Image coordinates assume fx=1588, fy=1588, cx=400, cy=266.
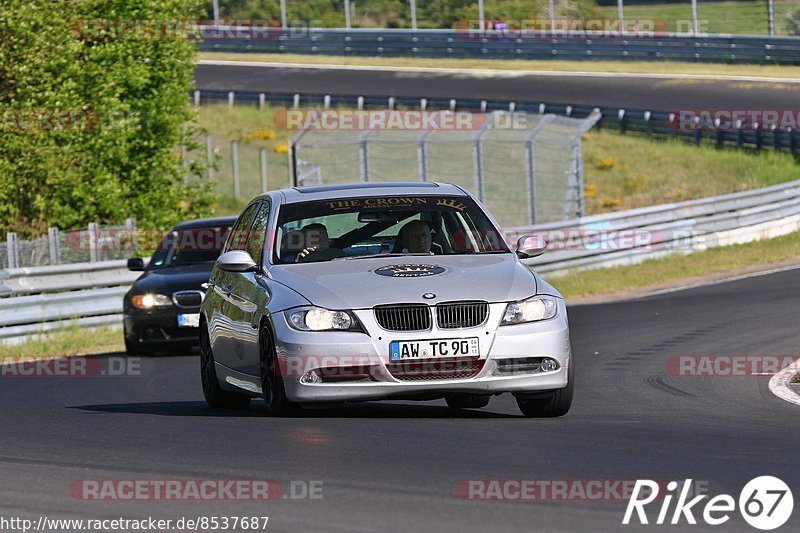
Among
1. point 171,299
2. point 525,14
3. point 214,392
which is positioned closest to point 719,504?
point 214,392

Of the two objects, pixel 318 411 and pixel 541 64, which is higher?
pixel 541 64

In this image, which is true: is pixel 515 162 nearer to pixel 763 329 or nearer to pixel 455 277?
pixel 763 329

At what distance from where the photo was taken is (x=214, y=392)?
11.4m

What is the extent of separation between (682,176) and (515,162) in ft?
34.1

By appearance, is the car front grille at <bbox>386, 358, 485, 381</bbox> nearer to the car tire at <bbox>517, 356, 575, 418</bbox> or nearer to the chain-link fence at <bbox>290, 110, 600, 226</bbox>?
the car tire at <bbox>517, 356, 575, 418</bbox>

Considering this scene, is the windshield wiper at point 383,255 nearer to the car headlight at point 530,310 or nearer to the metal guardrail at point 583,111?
the car headlight at point 530,310

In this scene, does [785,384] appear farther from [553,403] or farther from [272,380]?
[272,380]

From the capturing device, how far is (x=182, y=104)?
3150 centimetres

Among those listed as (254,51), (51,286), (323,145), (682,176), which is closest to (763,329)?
(51,286)

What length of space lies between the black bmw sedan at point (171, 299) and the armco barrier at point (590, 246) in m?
2.88

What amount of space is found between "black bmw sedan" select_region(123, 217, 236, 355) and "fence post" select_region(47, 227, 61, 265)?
13.4ft

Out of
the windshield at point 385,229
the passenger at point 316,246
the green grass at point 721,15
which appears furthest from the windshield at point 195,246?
the green grass at point 721,15

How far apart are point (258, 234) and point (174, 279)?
296 inches

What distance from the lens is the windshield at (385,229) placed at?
10500 millimetres
